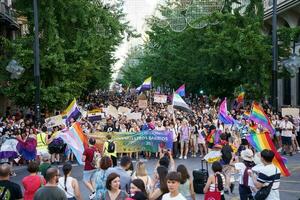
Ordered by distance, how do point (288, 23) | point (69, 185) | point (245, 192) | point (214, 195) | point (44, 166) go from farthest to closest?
point (288, 23) → point (245, 192) → point (44, 166) → point (69, 185) → point (214, 195)

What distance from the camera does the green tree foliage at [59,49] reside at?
27188mm

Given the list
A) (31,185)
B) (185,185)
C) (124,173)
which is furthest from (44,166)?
(185,185)

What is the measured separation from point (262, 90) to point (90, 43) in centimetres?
957

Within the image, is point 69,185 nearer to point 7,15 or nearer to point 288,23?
point 7,15

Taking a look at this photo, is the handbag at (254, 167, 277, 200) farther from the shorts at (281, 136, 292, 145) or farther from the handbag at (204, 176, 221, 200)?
the shorts at (281, 136, 292, 145)

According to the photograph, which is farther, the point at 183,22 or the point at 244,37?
the point at 244,37

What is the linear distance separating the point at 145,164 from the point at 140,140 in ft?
6.00

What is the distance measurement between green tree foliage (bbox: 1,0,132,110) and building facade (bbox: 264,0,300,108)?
44.4 feet

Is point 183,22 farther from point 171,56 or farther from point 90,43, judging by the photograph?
point 171,56

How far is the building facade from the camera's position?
3816 cm

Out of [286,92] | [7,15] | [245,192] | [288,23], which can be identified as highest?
[288,23]

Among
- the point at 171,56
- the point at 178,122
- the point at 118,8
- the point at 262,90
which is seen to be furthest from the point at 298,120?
the point at 171,56

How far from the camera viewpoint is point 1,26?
37969mm

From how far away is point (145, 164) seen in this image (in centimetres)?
1928
